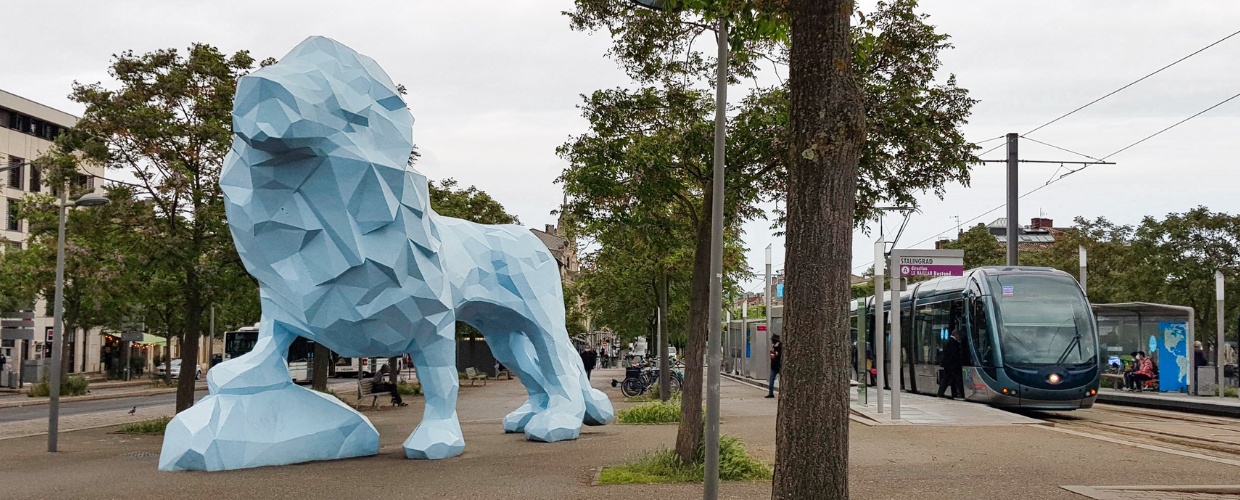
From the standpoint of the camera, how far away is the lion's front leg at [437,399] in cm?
1239

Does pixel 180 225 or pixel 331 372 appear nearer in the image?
pixel 180 225

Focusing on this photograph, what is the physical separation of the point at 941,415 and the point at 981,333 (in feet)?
8.58

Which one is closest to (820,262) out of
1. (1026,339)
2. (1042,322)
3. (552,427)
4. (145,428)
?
(552,427)

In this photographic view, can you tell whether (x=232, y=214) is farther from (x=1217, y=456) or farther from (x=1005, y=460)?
(x=1217, y=456)

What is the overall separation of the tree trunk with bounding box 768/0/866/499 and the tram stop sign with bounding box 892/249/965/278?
497 inches

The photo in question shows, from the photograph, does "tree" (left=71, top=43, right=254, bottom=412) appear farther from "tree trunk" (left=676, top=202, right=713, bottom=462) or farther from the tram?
the tram

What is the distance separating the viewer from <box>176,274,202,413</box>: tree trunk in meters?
17.2

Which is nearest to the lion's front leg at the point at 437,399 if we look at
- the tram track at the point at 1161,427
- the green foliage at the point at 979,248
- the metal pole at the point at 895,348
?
the metal pole at the point at 895,348

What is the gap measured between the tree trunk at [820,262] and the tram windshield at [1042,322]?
14.4 metres

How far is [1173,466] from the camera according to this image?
10727 millimetres

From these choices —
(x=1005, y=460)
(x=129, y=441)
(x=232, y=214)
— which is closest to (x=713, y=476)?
(x=1005, y=460)

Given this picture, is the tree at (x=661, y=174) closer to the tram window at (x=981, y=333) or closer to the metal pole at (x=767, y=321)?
the tram window at (x=981, y=333)

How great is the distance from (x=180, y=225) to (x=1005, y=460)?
13278mm

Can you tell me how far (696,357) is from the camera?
1179 cm
